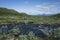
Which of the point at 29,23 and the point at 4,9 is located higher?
the point at 4,9

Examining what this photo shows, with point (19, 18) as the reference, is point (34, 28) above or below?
below

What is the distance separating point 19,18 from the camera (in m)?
2.64

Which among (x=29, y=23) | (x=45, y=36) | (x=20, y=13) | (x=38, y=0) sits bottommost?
(x=45, y=36)

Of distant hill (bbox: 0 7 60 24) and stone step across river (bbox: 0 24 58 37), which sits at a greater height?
distant hill (bbox: 0 7 60 24)

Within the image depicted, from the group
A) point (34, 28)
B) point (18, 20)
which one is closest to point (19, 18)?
point (18, 20)

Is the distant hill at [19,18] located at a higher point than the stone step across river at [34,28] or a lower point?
higher

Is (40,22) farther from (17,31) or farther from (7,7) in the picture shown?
(7,7)

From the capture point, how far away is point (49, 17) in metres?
2.67

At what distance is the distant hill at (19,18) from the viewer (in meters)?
2.61

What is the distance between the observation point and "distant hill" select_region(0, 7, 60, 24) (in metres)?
2.61

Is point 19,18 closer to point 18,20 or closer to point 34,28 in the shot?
point 18,20

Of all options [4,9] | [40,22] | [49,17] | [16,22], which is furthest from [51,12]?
[4,9]

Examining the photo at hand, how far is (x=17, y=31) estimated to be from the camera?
2629mm

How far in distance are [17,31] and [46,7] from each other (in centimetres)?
73
